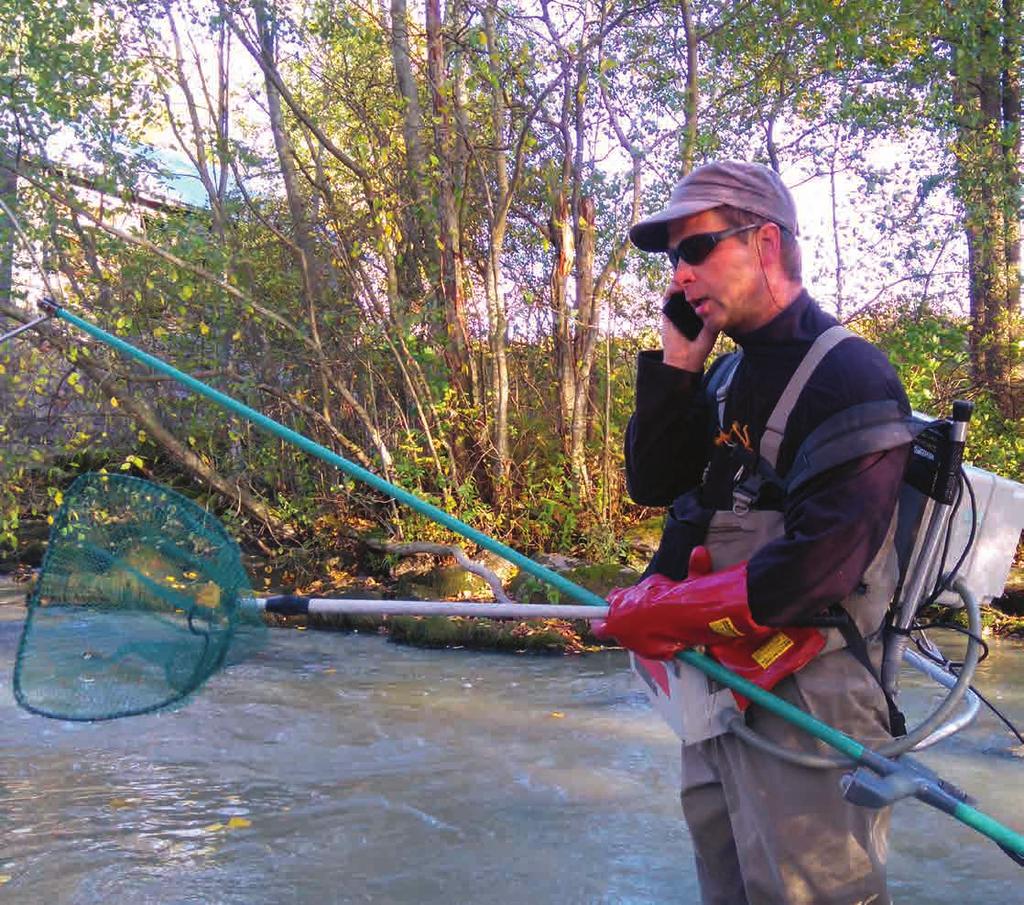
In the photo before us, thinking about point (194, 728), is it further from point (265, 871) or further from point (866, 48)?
point (866, 48)

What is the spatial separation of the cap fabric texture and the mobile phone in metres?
0.20

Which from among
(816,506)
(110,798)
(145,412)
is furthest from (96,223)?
(816,506)

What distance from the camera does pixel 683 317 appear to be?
2334 mm

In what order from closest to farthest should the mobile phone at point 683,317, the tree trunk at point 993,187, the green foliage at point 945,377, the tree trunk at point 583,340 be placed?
the mobile phone at point 683,317 < the green foliage at point 945,377 < the tree trunk at point 993,187 < the tree trunk at point 583,340

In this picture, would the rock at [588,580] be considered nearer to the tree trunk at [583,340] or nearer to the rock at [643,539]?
the rock at [643,539]

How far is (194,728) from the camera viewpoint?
19.9 ft

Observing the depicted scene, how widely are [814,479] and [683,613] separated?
358mm

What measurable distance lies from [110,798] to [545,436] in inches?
259

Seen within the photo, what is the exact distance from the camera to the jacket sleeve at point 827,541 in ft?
5.96

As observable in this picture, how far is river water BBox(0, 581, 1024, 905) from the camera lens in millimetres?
3852

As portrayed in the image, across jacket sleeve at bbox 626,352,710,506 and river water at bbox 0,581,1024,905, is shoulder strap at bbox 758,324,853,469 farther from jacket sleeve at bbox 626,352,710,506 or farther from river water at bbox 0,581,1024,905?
river water at bbox 0,581,1024,905

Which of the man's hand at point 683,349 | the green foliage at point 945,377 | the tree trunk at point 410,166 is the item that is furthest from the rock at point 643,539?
the man's hand at point 683,349

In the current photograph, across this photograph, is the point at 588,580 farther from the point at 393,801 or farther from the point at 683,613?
the point at 683,613

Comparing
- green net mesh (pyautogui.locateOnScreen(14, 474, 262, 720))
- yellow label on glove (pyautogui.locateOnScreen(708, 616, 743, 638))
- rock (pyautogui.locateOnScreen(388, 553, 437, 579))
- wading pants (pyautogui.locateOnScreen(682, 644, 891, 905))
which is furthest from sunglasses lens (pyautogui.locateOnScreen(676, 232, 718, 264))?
rock (pyautogui.locateOnScreen(388, 553, 437, 579))
